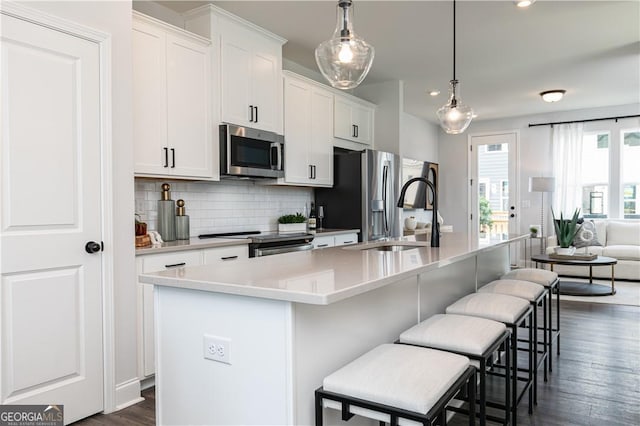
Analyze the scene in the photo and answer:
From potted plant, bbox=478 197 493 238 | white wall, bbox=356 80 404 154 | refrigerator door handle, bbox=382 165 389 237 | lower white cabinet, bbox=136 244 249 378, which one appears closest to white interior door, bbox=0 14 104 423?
lower white cabinet, bbox=136 244 249 378

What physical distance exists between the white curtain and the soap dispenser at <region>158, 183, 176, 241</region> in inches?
264

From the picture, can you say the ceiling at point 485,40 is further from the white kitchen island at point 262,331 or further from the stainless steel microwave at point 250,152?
the white kitchen island at point 262,331

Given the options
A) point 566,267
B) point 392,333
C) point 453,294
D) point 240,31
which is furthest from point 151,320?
point 566,267

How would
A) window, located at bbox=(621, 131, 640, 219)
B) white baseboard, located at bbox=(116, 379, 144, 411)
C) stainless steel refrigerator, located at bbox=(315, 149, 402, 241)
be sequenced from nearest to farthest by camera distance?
white baseboard, located at bbox=(116, 379, 144, 411) < stainless steel refrigerator, located at bbox=(315, 149, 402, 241) < window, located at bbox=(621, 131, 640, 219)

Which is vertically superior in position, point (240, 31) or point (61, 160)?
point (240, 31)

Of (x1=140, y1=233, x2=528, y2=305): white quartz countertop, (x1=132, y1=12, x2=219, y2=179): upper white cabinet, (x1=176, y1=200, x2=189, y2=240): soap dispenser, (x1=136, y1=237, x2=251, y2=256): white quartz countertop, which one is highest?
(x1=132, y1=12, x2=219, y2=179): upper white cabinet

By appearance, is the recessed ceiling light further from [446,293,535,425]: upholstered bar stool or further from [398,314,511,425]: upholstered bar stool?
[398,314,511,425]: upholstered bar stool

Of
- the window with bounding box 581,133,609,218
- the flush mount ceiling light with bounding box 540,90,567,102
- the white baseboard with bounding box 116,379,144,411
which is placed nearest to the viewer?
the white baseboard with bounding box 116,379,144,411

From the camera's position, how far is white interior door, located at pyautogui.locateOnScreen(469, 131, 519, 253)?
8.20 meters

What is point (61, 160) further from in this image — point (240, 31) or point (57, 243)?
point (240, 31)

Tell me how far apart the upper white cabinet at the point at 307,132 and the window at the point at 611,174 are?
5.08 m

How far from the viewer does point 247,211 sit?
4359 mm

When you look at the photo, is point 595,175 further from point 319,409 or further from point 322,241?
point 319,409

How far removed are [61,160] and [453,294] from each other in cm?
240
